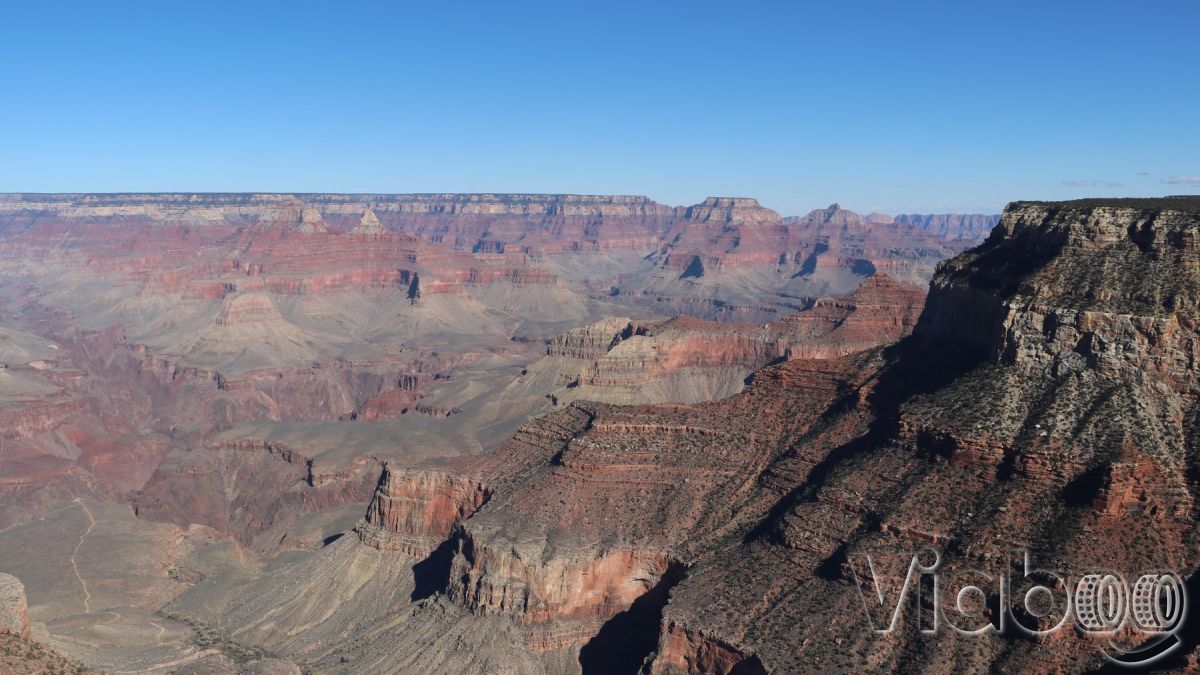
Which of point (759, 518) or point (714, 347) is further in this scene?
point (714, 347)

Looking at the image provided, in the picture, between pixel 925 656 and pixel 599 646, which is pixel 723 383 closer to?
pixel 599 646

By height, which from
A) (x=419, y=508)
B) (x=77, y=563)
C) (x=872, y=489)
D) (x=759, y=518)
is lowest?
(x=77, y=563)

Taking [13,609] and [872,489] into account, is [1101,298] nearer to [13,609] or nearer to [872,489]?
[872,489]

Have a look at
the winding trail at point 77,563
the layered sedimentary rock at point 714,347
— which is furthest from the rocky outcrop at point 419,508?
the layered sedimentary rock at point 714,347

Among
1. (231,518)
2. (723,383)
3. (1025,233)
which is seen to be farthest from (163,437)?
(1025,233)

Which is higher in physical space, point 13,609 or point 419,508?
point 419,508

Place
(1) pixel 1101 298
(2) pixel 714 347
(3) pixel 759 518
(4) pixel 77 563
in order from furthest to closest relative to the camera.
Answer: (2) pixel 714 347 < (4) pixel 77 563 < (3) pixel 759 518 < (1) pixel 1101 298

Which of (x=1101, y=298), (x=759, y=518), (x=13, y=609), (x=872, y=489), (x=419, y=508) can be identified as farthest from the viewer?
(x=419, y=508)

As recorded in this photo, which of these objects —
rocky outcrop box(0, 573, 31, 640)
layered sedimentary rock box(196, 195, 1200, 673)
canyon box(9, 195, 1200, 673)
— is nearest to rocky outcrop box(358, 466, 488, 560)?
canyon box(9, 195, 1200, 673)

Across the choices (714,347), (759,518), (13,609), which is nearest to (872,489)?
(759,518)
